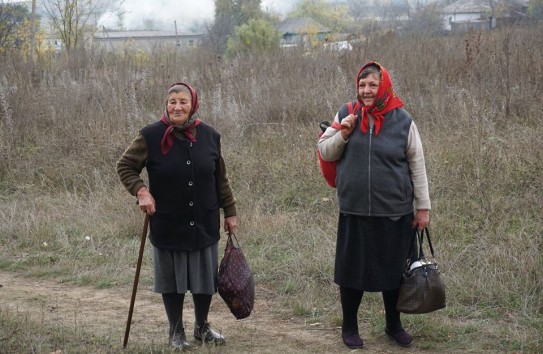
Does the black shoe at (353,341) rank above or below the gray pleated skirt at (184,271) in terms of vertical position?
below

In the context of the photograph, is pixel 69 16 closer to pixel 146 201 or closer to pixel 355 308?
pixel 146 201

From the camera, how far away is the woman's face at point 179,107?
14.9ft

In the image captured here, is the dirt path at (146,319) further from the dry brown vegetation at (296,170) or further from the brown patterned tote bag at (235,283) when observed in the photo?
the brown patterned tote bag at (235,283)

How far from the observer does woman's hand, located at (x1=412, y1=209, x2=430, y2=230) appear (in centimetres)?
459

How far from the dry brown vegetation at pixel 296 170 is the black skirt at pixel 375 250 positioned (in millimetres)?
677

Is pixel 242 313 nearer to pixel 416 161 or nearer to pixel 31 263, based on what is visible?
pixel 416 161

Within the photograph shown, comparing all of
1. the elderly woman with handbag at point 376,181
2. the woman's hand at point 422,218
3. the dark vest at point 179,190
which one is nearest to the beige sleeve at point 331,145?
the elderly woman with handbag at point 376,181

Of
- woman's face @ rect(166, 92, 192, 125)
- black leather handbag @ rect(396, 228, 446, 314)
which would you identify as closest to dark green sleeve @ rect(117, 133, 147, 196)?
woman's face @ rect(166, 92, 192, 125)

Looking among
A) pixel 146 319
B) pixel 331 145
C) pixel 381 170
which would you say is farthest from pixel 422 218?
pixel 146 319

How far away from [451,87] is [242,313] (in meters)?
6.91

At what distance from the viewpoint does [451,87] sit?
10.8 m

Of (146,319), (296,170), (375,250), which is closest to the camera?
(375,250)

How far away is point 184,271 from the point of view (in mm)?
4625

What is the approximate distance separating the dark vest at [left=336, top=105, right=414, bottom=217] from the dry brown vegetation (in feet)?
3.51
